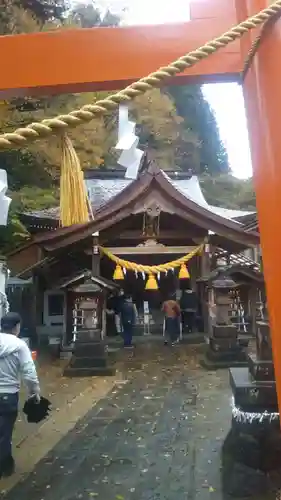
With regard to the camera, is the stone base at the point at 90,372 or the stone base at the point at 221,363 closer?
the stone base at the point at 90,372

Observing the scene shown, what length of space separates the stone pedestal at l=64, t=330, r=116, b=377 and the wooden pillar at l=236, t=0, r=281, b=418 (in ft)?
24.8

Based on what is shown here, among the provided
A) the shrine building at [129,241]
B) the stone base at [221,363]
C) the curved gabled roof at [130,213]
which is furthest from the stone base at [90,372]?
the curved gabled roof at [130,213]

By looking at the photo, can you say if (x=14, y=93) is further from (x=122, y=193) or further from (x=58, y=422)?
(x=122, y=193)

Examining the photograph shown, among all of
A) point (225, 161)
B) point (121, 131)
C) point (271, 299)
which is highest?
point (225, 161)

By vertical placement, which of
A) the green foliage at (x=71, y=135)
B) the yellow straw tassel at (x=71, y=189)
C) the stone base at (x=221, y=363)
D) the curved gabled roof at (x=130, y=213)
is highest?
the green foliage at (x=71, y=135)

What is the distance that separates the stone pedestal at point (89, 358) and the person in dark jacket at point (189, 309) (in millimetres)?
5166

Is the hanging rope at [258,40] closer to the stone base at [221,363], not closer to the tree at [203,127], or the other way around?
the stone base at [221,363]

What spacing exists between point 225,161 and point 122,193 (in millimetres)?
26165

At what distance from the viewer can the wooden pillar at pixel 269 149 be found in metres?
1.91

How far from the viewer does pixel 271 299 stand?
1990 millimetres

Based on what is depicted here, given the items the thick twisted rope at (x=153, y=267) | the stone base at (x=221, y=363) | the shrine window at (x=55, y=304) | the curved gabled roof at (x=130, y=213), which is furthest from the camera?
the shrine window at (x=55, y=304)

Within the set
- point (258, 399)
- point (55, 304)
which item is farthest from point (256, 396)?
point (55, 304)

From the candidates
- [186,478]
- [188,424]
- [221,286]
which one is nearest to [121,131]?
[186,478]

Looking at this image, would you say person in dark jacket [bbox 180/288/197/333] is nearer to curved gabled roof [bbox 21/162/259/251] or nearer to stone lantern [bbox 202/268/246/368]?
curved gabled roof [bbox 21/162/259/251]
